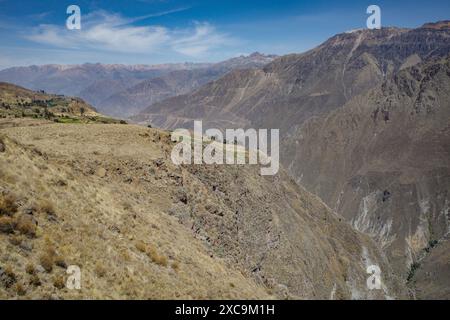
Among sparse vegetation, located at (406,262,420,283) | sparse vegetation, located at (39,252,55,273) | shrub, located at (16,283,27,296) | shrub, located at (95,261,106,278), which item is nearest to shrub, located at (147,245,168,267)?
shrub, located at (95,261,106,278)

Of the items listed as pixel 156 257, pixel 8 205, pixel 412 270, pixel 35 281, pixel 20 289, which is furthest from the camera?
A: pixel 412 270

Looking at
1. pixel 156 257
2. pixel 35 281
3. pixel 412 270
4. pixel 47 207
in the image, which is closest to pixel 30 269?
pixel 35 281

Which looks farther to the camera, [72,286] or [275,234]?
[275,234]

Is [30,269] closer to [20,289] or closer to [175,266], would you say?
[20,289]

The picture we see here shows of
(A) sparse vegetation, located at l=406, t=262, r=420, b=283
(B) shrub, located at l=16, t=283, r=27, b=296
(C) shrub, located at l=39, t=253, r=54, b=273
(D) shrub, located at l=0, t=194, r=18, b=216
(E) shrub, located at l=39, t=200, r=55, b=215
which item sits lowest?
(A) sparse vegetation, located at l=406, t=262, r=420, b=283

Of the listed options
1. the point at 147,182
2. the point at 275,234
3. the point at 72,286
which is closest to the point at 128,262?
the point at 72,286

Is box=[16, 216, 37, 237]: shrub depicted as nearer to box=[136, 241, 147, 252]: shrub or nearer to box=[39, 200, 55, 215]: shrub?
box=[39, 200, 55, 215]: shrub

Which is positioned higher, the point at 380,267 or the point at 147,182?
the point at 147,182
